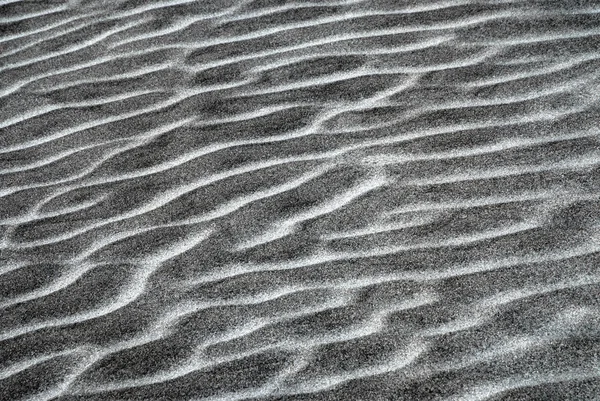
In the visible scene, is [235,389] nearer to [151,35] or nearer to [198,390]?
[198,390]

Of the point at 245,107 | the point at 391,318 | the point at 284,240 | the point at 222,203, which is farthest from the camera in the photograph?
the point at 245,107

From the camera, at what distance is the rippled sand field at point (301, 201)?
2.59 metres

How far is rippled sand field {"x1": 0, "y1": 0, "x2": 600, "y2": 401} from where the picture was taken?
2592mm

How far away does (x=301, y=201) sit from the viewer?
3154mm

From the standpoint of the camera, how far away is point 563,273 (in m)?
2.74

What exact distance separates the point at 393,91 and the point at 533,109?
1.90 feet

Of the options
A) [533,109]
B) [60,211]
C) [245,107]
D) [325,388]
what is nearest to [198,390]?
[325,388]

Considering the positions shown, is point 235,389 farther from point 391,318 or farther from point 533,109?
point 533,109

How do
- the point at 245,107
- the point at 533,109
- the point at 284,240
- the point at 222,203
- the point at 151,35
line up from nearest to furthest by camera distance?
the point at 284,240 < the point at 222,203 < the point at 533,109 < the point at 245,107 < the point at 151,35

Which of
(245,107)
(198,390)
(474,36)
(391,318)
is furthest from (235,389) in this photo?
(474,36)

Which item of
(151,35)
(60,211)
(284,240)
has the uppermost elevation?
(151,35)

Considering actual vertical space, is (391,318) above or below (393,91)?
below

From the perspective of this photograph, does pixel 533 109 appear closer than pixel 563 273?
No

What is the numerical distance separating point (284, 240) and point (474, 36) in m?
1.47
